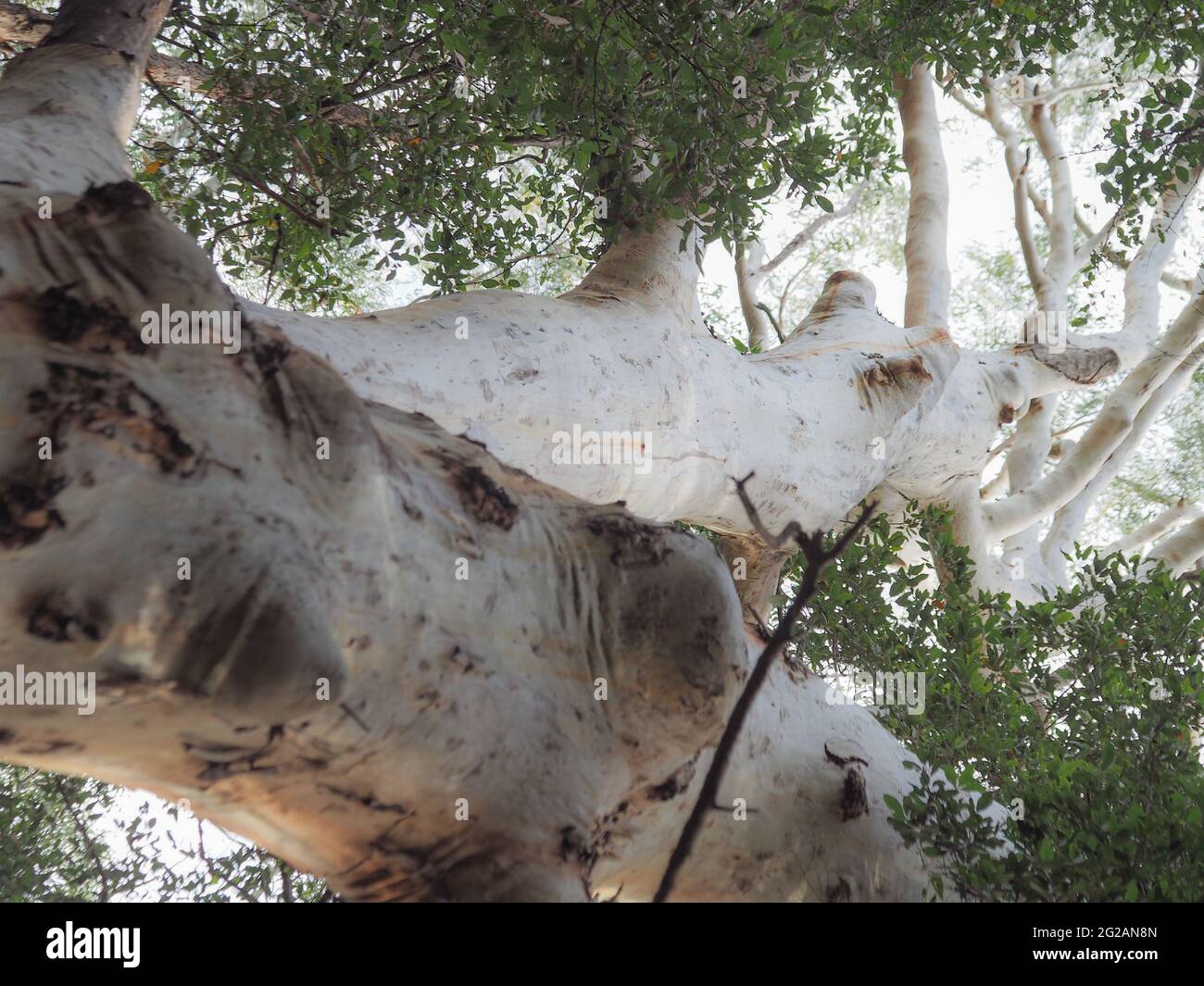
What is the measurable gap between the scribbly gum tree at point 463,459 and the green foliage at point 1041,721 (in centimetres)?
21

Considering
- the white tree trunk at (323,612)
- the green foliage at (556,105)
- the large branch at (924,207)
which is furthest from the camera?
the large branch at (924,207)

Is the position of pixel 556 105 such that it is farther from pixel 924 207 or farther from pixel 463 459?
pixel 924 207

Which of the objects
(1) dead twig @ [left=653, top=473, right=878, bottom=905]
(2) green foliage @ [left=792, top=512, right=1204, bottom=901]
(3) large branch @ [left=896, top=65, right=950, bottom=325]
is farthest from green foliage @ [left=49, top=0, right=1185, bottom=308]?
(1) dead twig @ [left=653, top=473, right=878, bottom=905]

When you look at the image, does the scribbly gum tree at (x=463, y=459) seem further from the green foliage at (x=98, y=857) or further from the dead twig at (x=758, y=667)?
the green foliage at (x=98, y=857)

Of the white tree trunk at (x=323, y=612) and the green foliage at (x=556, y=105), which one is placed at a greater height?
the green foliage at (x=556, y=105)

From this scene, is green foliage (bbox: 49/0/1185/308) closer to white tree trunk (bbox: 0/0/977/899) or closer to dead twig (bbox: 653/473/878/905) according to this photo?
white tree trunk (bbox: 0/0/977/899)

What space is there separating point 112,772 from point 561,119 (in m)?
2.73

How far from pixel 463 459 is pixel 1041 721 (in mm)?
2713

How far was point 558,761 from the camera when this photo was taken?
140 cm

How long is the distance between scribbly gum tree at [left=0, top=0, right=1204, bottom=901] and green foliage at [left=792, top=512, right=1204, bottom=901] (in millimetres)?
210

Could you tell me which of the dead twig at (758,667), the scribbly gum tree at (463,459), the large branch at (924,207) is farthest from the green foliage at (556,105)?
the dead twig at (758,667)

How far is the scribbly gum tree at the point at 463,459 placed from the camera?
115 cm

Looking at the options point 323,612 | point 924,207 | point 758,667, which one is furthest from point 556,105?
point 924,207
